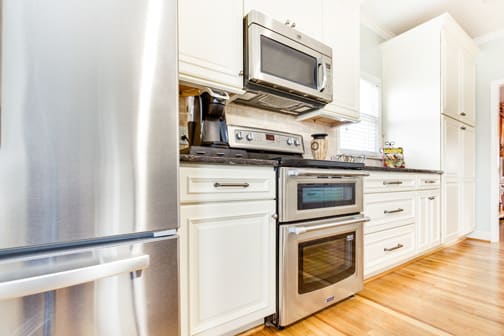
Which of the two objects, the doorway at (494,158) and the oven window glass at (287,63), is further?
the doorway at (494,158)

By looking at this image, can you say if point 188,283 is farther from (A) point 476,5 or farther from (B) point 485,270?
(A) point 476,5

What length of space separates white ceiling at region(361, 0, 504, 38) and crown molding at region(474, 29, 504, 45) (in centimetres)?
3

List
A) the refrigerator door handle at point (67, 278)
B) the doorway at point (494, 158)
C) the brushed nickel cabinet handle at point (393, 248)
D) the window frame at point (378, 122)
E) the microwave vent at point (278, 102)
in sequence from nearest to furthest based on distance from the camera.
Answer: the refrigerator door handle at point (67, 278), the microwave vent at point (278, 102), the brushed nickel cabinet handle at point (393, 248), the window frame at point (378, 122), the doorway at point (494, 158)

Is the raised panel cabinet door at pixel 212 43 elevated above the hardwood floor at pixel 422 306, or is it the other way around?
the raised panel cabinet door at pixel 212 43

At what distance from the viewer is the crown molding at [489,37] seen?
10.3 ft

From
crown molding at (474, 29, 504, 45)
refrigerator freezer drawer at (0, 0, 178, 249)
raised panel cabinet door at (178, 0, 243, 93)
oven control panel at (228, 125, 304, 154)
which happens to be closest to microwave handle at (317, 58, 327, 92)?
oven control panel at (228, 125, 304, 154)

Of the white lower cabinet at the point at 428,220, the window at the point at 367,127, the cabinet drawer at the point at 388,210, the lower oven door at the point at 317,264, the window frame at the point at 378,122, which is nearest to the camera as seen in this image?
the lower oven door at the point at 317,264

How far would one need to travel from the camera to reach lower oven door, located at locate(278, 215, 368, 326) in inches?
49.1

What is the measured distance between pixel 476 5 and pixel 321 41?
7.16ft

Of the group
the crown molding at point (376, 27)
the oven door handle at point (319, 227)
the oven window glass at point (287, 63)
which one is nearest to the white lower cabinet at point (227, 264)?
the oven door handle at point (319, 227)

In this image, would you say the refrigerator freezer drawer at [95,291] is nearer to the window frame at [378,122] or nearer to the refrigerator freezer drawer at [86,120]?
the refrigerator freezer drawer at [86,120]

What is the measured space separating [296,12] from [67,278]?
1.92 m

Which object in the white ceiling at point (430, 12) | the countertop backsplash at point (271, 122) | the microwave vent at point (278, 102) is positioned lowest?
the countertop backsplash at point (271, 122)

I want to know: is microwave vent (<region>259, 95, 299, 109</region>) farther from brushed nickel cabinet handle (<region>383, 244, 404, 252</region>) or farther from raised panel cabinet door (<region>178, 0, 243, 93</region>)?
brushed nickel cabinet handle (<region>383, 244, 404, 252</region>)
